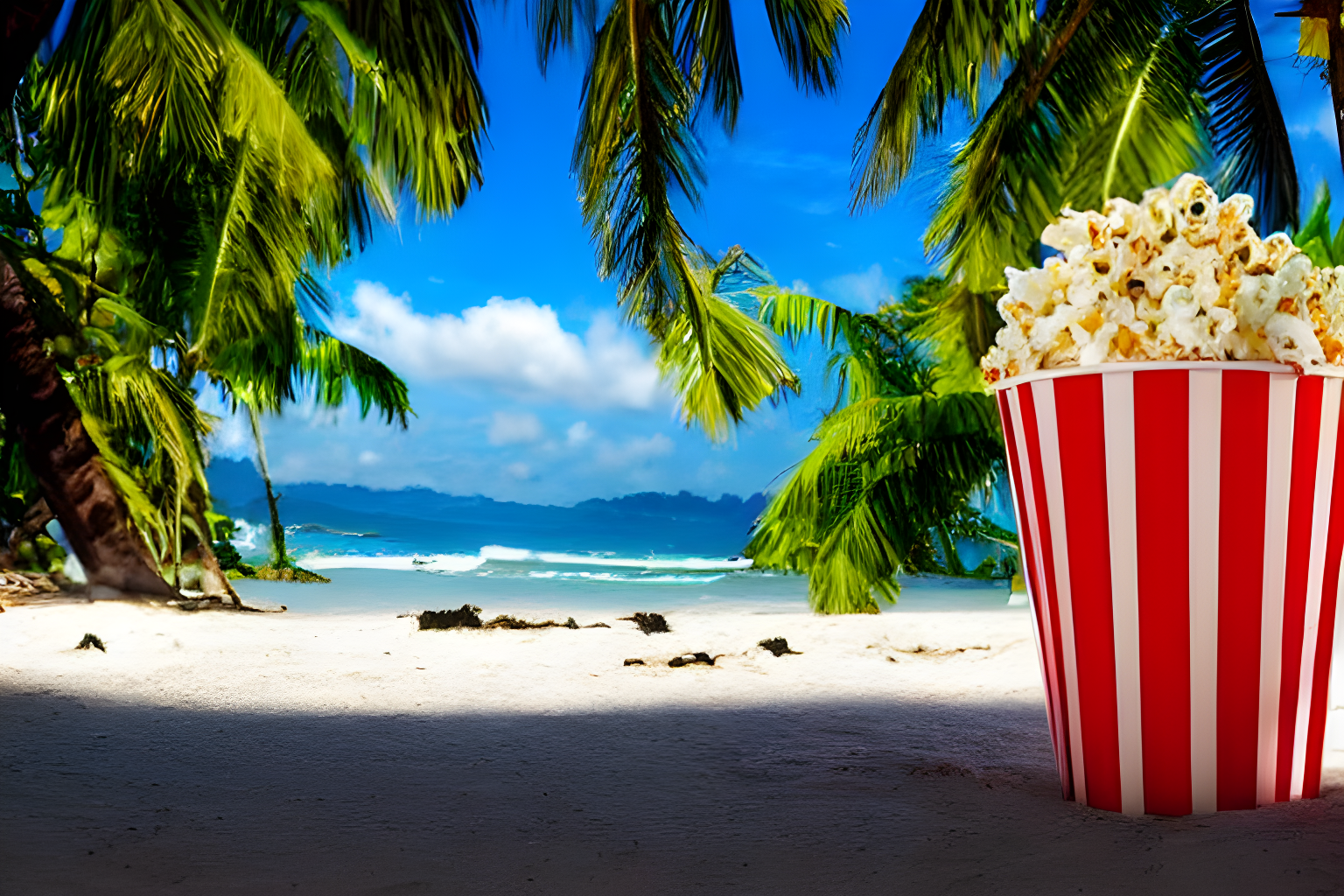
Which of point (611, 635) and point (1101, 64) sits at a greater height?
point (1101, 64)

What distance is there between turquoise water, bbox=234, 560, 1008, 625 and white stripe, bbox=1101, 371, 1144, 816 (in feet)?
16.3

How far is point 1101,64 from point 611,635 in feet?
12.4

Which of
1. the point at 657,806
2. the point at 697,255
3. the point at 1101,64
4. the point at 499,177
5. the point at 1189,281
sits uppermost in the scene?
the point at 499,177

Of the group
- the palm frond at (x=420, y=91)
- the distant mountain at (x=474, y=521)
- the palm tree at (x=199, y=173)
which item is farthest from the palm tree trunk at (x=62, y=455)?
the distant mountain at (x=474, y=521)

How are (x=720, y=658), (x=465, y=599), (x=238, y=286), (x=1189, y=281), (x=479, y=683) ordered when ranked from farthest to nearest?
1. (x=465, y=599)
2. (x=238, y=286)
3. (x=720, y=658)
4. (x=479, y=683)
5. (x=1189, y=281)

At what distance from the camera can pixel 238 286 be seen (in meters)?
6.56

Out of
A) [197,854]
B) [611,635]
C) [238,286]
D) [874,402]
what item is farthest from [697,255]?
[197,854]

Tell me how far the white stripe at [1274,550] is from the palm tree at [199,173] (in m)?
3.89

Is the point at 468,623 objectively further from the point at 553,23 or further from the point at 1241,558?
the point at 1241,558

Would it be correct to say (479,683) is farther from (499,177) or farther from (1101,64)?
(499,177)

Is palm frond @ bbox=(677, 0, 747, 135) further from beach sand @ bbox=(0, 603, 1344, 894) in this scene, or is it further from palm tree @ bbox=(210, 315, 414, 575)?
palm tree @ bbox=(210, 315, 414, 575)

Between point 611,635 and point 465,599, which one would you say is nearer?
point 611,635

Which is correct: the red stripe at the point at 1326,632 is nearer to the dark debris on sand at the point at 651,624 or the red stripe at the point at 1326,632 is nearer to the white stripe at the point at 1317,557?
the white stripe at the point at 1317,557

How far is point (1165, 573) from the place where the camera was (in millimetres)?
1593
